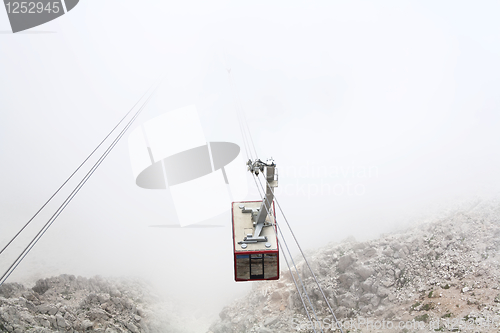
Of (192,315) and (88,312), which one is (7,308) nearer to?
(88,312)

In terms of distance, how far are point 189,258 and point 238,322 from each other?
16.0m

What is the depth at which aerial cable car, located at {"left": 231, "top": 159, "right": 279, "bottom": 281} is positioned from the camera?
12.3m

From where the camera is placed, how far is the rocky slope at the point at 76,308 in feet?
Answer: 52.6

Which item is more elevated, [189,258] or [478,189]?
[478,189]

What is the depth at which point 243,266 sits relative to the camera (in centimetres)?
1276

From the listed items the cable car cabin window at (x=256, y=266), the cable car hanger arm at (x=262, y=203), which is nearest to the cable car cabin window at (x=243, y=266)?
the cable car cabin window at (x=256, y=266)

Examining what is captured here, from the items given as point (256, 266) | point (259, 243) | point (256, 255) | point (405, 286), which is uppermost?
point (259, 243)

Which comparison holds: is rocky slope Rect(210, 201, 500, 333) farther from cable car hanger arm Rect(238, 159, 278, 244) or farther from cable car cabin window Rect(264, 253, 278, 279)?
cable car hanger arm Rect(238, 159, 278, 244)

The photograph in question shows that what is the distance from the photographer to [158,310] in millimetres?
22750

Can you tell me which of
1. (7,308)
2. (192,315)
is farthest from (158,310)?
(7,308)

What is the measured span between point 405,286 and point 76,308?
66.4ft

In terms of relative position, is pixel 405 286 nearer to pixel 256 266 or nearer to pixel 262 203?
pixel 256 266
